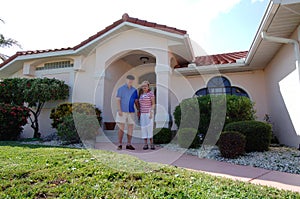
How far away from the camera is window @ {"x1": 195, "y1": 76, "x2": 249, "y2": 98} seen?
8.00 m

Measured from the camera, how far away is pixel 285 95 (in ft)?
18.6

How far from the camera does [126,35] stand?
8078 mm

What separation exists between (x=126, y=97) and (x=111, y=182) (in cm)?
275

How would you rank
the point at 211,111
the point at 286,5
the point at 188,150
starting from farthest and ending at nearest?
the point at 211,111 → the point at 188,150 → the point at 286,5

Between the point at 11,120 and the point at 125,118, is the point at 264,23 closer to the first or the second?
the point at 125,118

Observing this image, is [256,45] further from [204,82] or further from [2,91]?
[2,91]

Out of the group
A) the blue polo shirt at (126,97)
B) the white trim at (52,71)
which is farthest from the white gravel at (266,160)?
the white trim at (52,71)

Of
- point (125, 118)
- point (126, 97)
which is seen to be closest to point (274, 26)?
point (126, 97)

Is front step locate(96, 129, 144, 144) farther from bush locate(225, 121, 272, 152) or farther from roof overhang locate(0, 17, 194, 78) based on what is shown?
roof overhang locate(0, 17, 194, 78)

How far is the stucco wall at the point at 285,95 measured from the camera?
5070 millimetres

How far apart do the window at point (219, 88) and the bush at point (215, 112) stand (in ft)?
5.80

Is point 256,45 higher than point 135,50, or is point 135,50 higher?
point 135,50

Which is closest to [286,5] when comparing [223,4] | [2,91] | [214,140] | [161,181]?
[223,4]

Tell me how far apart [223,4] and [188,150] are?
441 cm
